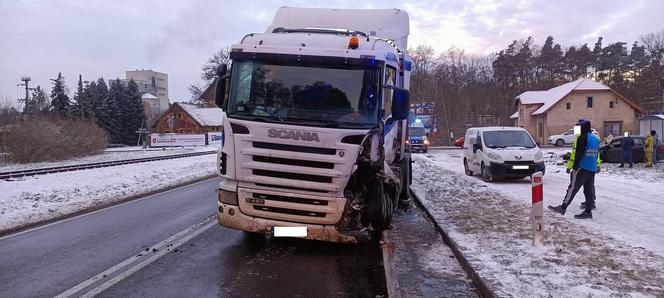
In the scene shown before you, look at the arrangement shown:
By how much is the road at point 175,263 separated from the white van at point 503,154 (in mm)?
9433

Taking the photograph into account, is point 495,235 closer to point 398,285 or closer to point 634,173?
point 398,285

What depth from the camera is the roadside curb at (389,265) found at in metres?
5.70

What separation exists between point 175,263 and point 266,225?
1.24 m

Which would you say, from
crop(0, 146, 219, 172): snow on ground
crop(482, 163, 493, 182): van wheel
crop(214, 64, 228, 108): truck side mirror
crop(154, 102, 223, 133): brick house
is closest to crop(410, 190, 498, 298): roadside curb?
crop(214, 64, 228, 108): truck side mirror

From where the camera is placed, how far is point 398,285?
5988 millimetres

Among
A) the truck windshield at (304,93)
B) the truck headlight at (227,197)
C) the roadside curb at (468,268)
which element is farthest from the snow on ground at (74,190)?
the roadside curb at (468,268)

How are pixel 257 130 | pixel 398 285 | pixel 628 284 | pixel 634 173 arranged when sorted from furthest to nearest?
pixel 634 173, pixel 257 130, pixel 398 285, pixel 628 284

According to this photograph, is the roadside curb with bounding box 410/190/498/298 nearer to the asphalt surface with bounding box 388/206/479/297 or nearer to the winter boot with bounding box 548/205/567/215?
the asphalt surface with bounding box 388/206/479/297

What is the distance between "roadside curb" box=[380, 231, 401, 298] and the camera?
5699 millimetres

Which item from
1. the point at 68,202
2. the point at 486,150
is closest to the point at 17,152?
the point at 68,202

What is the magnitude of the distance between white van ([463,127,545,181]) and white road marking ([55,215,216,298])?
9.66 m

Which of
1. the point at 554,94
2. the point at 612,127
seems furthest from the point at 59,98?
the point at 612,127

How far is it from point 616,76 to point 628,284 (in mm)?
82941

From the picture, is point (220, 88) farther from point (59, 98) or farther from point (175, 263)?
point (59, 98)
